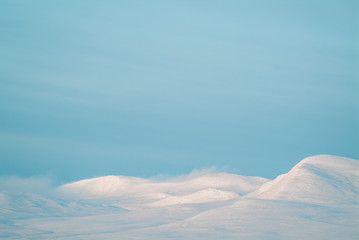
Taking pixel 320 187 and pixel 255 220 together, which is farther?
pixel 320 187

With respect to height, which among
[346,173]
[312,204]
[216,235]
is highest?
[346,173]

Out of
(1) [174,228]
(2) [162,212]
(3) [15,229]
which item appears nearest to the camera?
(1) [174,228]

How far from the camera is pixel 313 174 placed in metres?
194

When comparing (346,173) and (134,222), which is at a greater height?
(346,173)

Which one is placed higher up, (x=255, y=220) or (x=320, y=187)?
(x=320, y=187)

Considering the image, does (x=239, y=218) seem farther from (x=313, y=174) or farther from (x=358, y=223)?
(x=313, y=174)

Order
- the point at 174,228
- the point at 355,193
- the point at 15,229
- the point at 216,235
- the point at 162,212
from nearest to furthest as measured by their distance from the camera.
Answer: the point at 216,235
the point at 174,228
the point at 15,229
the point at 355,193
the point at 162,212

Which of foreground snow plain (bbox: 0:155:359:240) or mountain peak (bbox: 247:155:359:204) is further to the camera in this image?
mountain peak (bbox: 247:155:359:204)

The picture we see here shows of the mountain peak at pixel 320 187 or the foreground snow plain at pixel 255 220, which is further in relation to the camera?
the mountain peak at pixel 320 187

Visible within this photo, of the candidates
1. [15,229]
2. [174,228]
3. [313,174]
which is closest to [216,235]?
[174,228]

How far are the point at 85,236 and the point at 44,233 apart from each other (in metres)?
16.7

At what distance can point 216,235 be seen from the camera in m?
126

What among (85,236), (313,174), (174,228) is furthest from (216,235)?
(313,174)

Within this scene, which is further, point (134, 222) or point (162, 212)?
point (162, 212)
